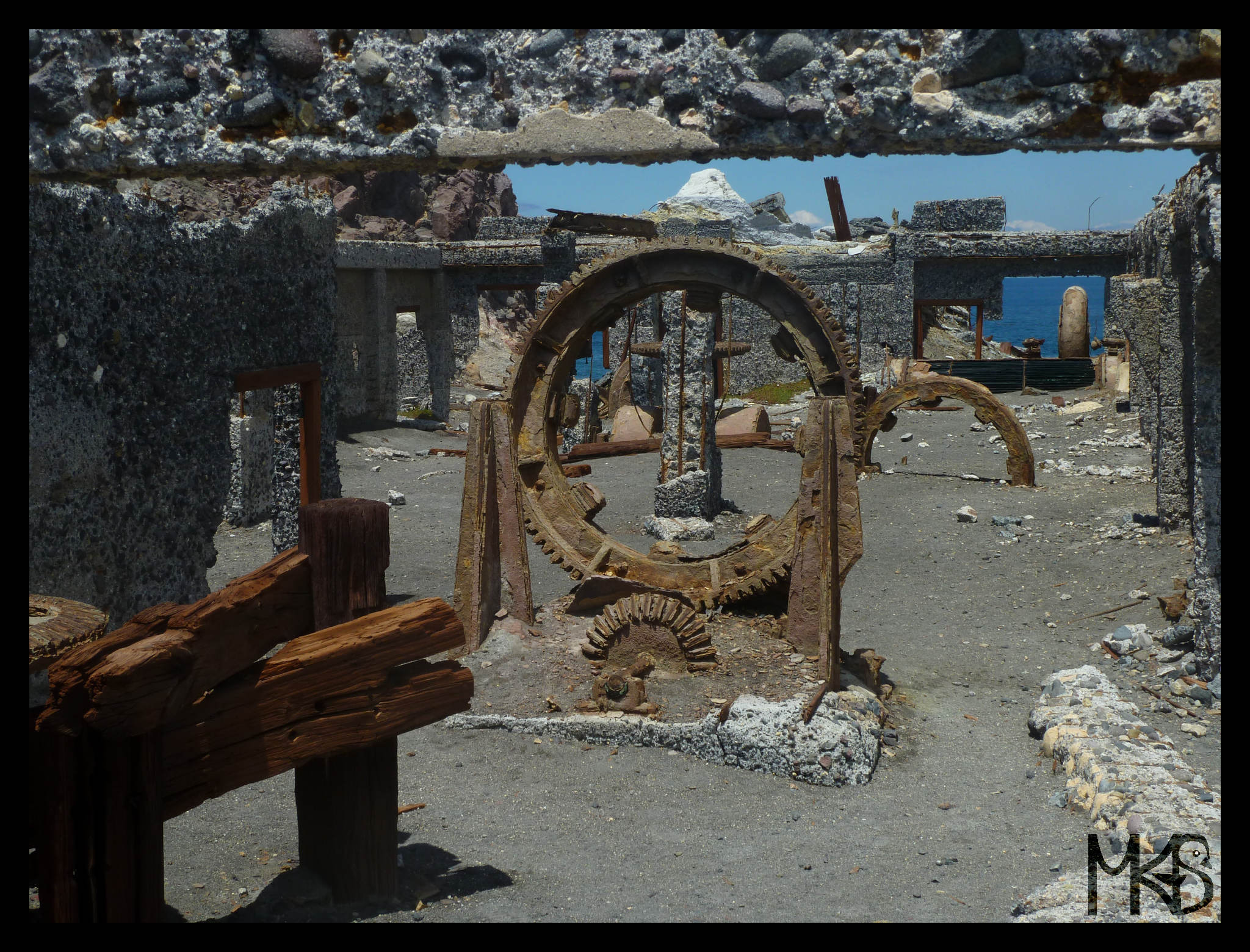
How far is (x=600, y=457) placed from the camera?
50.6 ft

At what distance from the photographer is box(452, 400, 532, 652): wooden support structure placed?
21.2 feet

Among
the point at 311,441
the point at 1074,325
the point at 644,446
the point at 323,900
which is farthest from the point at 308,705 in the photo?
the point at 1074,325

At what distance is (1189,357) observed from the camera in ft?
27.3

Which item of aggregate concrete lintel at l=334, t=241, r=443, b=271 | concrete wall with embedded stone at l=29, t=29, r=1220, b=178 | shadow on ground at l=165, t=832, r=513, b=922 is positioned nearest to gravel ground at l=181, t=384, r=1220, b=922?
shadow on ground at l=165, t=832, r=513, b=922

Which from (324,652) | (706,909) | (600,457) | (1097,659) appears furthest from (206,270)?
(600,457)

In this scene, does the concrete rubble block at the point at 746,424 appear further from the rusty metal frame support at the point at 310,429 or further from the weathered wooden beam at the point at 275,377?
the weathered wooden beam at the point at 275,377

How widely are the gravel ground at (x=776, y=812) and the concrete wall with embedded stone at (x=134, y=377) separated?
162 centimetres

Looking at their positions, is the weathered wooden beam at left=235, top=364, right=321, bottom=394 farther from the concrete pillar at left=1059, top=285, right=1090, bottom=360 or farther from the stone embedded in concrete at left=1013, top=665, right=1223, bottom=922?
the concrete pillar at left=1059, top=285, right=1090, bottom=360

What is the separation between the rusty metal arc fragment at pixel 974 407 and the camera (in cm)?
1295

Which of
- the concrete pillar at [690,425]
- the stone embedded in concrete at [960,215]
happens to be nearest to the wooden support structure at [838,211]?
the stone embedded in concrete at [960,215]

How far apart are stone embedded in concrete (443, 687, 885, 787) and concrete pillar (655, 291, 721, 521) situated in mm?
5798

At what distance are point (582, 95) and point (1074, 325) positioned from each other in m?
24.4

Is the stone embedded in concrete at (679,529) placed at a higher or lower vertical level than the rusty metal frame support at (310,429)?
lower

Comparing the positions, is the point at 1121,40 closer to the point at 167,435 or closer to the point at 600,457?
the point at 167,435
